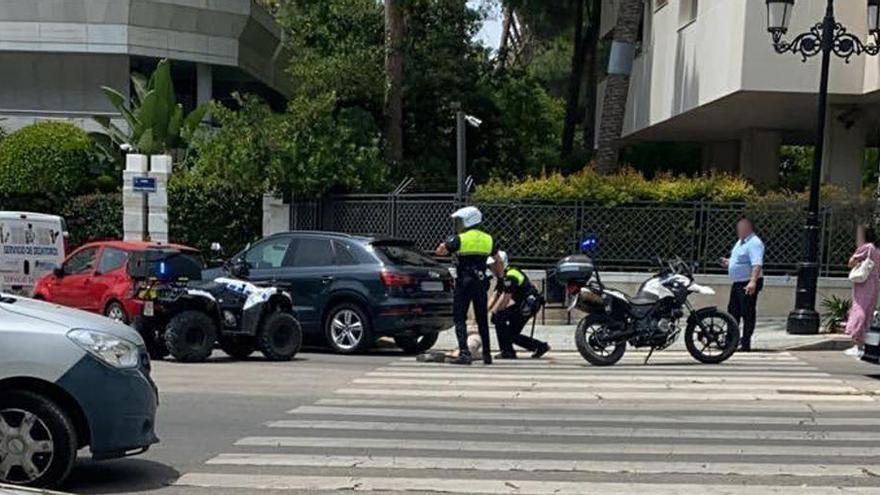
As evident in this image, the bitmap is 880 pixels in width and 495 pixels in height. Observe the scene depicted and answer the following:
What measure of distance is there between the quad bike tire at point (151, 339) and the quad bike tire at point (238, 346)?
0.76m

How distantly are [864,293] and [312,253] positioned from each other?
756 centimetres

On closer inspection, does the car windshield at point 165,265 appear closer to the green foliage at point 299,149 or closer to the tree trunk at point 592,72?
the green foliage at point 299,149

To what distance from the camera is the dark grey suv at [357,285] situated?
15383mm

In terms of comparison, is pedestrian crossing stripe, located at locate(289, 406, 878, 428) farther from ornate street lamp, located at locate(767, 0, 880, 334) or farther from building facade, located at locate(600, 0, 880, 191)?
building facade, located at locate(600, 0, 880, 191)

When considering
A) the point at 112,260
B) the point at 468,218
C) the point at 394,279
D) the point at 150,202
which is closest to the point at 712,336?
the point at 468,218

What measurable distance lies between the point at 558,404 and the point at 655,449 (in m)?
2.30

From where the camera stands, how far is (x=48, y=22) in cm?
3822

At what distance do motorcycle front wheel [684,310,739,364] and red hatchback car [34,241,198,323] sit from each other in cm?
684

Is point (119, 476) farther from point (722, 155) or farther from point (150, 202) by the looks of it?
point (722, 155)

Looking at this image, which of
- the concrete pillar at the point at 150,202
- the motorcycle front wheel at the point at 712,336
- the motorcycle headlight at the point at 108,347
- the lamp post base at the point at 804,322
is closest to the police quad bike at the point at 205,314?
the motorcycle front wheel at the point at 712,336

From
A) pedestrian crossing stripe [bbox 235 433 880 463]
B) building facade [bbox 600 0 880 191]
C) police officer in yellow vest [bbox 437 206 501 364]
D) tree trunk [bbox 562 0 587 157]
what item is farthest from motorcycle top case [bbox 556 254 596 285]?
tree trunk [bbox 562 0 587 157]

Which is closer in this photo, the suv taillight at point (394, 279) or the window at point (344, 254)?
the suv taillight at point (394, 279)

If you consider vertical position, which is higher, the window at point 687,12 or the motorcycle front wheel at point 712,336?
the window at point 687,12

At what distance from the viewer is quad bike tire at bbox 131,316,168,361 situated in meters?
14.3
